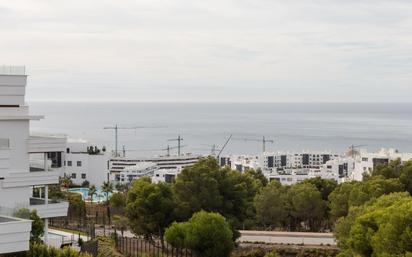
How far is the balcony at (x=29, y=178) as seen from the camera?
1755cm

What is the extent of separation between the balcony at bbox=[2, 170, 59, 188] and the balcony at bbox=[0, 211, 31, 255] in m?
3.12

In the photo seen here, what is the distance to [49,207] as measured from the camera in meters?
18.4

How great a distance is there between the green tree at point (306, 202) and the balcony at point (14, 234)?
1873cm

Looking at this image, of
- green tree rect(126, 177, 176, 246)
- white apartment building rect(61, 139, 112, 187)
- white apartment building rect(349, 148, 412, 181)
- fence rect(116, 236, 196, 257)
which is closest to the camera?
fence rect(116, 236, 196, 257)

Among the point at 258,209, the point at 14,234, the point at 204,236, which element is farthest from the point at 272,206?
the point at 14,234

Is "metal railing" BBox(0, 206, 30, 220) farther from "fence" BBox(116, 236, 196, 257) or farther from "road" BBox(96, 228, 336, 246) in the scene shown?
"road" BBox(96, 228, 336, 246)

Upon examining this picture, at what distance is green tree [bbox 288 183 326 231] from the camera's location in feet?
103

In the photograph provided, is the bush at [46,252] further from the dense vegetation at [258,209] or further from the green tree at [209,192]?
the green tree at [209,192]

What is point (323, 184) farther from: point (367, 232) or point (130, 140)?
point (130, 140)

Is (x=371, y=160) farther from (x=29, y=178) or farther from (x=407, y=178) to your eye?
(x=29, y=178)

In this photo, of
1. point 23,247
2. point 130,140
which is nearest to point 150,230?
point 23,247

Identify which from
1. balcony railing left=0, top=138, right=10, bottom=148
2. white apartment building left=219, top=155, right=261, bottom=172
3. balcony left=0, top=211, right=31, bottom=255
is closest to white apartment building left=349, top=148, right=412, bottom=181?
white apartment building left=219, top=155, right=261, bottom=172

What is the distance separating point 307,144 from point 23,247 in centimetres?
12140

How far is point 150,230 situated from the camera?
26125 millimetres
